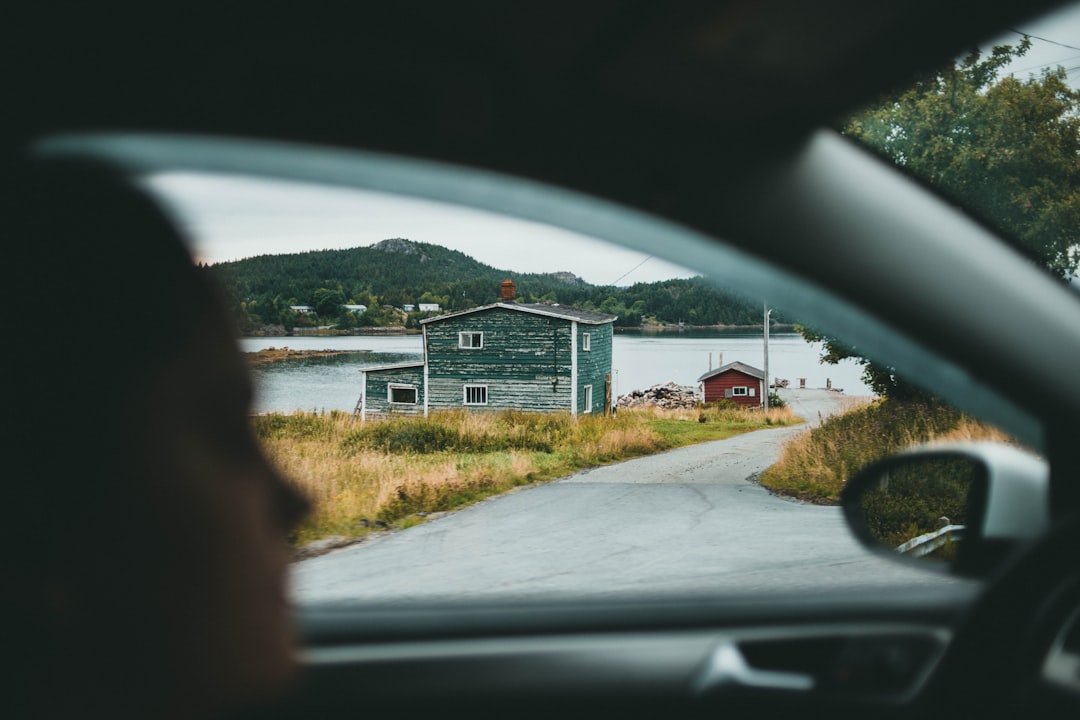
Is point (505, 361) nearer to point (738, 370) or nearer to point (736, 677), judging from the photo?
point (738, 370)

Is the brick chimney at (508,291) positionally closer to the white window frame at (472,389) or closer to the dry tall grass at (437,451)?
the white window frame at (472,389)

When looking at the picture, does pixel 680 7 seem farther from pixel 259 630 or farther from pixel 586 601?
pixel 586 601

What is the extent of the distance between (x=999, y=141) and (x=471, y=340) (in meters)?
17.0

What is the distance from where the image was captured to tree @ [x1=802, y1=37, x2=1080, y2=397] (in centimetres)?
878

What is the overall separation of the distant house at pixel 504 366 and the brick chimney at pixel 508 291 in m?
0.27

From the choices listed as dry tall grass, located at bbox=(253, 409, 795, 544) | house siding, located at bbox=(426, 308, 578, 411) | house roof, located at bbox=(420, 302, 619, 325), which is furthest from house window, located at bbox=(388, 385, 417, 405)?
dry tall grass, located at bbox=(253, 409, 795, 544)

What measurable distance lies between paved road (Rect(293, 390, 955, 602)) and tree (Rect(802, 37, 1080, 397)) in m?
2.25

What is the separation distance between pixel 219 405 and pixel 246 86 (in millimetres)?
565

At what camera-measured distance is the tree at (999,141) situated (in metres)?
8.78

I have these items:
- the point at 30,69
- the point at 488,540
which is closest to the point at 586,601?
the point at 30,69

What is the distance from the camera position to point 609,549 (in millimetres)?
7211

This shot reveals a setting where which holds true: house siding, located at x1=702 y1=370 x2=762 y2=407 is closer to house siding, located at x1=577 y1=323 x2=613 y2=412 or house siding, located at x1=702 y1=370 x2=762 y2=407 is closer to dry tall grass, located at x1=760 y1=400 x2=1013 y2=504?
house siding, located at x1=577 y1=323 x2=613 y2=412

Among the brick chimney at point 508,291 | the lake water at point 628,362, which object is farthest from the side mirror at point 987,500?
the brick chimney at point 508,291

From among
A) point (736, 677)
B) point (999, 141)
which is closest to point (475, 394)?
point (999, 141)
